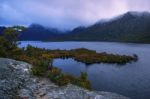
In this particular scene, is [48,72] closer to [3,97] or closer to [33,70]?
[33,70]

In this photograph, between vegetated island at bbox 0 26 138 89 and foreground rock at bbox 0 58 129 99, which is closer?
foreground rock at bbox 0 58 129 99

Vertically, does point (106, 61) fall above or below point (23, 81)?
below

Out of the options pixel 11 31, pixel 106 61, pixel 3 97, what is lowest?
pixel 106 61

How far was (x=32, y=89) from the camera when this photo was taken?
31094 mm

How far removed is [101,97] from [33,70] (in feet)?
35.0

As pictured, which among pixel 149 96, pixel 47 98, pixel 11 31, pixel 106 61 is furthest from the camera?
pixel 106 61

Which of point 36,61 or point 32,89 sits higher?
point 36,61

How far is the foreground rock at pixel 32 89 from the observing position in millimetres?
28881

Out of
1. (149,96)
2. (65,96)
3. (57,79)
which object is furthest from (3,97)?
(149,96)

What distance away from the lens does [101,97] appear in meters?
30.8

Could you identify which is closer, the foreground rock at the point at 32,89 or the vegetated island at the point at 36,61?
the foreground rock at the point at 32,89

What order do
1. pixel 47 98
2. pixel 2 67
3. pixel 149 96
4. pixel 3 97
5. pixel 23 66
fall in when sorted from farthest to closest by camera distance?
pixel 149 96
pixel 23 66
pixel 2 67
pixel 47 98
pixel 3 97

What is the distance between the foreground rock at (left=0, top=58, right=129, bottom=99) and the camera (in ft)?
94.8

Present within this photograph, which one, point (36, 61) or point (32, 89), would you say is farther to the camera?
point (36, 61)
